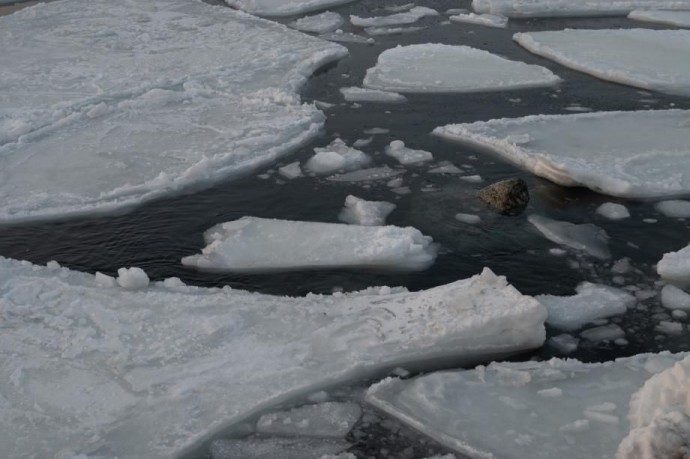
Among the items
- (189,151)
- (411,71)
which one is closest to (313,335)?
(189,151)

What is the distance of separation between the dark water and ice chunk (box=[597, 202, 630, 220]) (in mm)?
63

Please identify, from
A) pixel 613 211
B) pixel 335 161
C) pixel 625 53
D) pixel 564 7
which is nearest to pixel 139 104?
pixel 335 161

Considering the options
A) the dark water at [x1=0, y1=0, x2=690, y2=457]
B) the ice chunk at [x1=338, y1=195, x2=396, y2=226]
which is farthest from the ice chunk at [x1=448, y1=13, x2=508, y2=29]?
the ice chunk at [x1=338, y1=195, x2=396, y2=226]

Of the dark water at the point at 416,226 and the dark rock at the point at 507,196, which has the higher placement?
the dark rock at the point at 507,196

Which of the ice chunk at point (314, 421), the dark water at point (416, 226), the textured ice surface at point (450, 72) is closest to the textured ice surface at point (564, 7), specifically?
the textured ice surface at point (450, 72)

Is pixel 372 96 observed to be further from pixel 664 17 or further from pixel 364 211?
pixel 664 17

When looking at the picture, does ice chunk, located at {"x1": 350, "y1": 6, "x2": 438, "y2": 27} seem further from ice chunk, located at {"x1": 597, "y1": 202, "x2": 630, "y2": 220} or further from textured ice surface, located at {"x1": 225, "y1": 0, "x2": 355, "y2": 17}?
ice chunk, located at {"x1": 597, "y1": 202, "x2": 630, "y2": 220}

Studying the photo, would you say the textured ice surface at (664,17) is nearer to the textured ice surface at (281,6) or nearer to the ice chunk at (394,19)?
the ice chunk at (394,19)

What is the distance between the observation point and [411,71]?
26.8ft

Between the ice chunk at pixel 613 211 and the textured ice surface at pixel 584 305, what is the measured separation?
3.05 feet

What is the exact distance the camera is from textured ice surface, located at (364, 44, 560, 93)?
7.81 metres

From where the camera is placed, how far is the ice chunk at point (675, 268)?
4.56 metres

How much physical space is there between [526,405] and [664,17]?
27.3 ft

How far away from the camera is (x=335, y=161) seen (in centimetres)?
614
